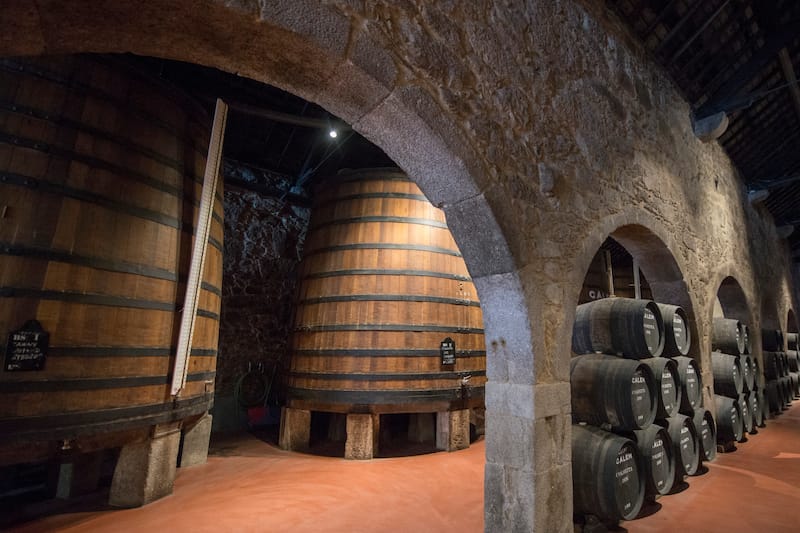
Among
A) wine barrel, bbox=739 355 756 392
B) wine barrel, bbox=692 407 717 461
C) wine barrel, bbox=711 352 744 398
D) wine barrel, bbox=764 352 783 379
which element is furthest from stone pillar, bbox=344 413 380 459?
wine barrel, bbox=764 352 783 379

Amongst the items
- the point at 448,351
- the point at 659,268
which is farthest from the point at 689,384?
the point at 448,351

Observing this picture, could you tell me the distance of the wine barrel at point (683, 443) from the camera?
2.97 meters

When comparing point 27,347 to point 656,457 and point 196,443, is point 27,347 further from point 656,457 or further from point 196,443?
point 656,457

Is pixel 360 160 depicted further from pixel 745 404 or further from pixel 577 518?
pixel 745 404

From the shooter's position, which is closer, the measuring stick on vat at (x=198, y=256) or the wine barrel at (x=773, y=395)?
the measuring stick on vat at (x=198, y=256)

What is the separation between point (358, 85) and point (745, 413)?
227 inches

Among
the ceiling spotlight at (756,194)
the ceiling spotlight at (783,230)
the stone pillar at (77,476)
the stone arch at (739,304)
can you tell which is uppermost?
the ceiling spotlight at (783,230)

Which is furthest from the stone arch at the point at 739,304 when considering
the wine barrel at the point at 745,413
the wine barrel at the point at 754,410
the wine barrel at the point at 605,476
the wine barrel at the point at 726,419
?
the wine barrel at the point at 605,476

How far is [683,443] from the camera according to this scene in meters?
3.12

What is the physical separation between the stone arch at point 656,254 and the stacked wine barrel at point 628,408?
22.6 inches

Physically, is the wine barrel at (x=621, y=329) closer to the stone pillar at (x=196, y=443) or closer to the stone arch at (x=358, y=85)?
the stone arch at (x=358, y=85)

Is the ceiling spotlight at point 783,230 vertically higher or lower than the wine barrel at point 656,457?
higher

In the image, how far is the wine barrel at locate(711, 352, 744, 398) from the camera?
4199 mm

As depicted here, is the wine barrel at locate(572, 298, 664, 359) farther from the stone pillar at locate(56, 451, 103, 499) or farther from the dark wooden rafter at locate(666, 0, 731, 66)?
the stone pillar at locate(56, 451, 103, 499)
